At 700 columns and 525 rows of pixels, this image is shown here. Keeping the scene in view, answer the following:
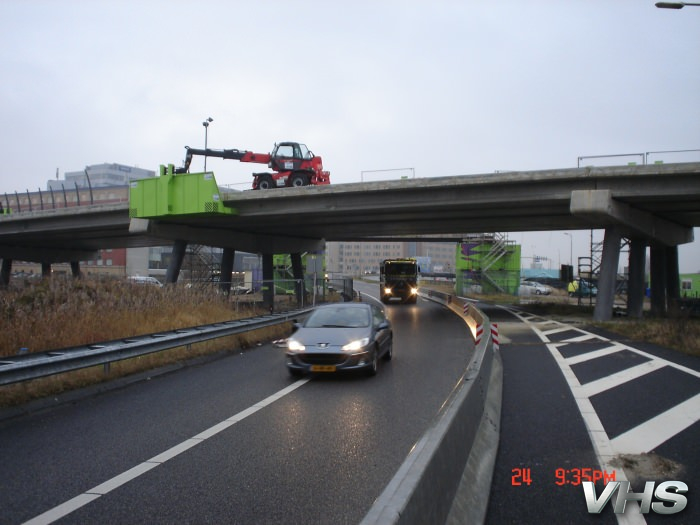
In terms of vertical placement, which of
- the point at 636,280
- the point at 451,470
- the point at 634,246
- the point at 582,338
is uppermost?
the point at 634,246

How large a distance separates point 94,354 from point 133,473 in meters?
4.32

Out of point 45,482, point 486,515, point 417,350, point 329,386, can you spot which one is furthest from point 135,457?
point 417,350

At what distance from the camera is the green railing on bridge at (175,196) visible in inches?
1038

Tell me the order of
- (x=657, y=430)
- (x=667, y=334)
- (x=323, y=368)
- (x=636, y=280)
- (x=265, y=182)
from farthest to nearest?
(x=265, y=182) < (x=636, y=280) < (x=667, y=334) < (x=323, y=368) < (x=657, y=430)

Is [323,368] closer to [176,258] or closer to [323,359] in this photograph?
[323,359]

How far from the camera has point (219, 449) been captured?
5910 millimetres

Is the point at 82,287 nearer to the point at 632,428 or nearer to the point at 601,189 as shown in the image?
the point at 632,428

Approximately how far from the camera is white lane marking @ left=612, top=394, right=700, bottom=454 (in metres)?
5.91

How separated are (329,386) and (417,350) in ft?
17.2

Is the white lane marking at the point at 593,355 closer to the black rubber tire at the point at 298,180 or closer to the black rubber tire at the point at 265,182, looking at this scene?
the black rubber tire at the point at 298,180

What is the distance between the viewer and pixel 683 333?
15.4 meters

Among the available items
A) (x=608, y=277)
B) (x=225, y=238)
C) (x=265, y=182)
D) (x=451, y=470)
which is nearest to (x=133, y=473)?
(x=451, y=470)

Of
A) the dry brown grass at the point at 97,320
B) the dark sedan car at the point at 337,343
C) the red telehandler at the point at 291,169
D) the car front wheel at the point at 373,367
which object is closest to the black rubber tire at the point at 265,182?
the red telehandler at the point at 291,169

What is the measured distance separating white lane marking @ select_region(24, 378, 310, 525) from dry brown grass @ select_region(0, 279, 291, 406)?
10.7 feet
